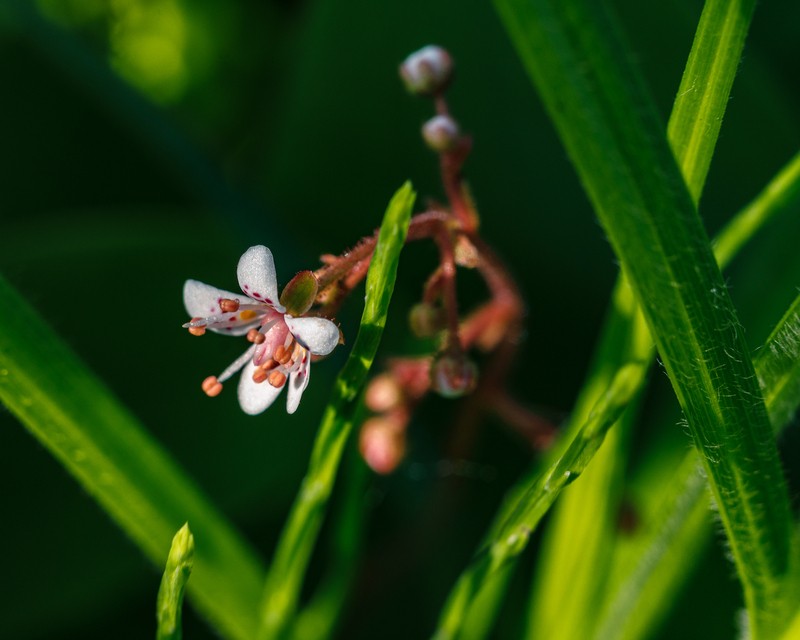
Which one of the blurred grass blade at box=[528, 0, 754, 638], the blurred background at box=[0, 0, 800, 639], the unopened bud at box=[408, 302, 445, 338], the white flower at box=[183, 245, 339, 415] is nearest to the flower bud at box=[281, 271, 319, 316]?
the white flower at box=[183, 245, 339, 415]

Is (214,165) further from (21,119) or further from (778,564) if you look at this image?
(778,564)

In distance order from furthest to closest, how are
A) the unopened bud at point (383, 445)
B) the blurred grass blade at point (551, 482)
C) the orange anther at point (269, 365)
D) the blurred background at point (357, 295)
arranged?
the blurred background at point (357, 295)
the unopened bud at point (383, 445)
the orange anther at point (269, 365)
the blurred grass blade at point (551, 482)

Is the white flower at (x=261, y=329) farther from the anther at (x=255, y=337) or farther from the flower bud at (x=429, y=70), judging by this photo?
the flower bud at (x=429, y=70)

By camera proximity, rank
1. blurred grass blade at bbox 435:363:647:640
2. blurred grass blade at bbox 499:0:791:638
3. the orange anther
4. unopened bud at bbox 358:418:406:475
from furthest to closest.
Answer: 1. unopened bud at bbox 358:418:406:475
2. the orange anther
3. blurred grass blade at bbox 435:363:647:640
4. blurred grass blade at bbox 499:0:791:638

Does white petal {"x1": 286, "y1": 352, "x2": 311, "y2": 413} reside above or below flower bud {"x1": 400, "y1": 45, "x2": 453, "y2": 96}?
below

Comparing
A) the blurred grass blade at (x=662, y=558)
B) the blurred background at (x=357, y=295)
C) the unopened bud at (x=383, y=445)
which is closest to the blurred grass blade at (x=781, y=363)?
the blurred grass blade at (x=662, y=558)

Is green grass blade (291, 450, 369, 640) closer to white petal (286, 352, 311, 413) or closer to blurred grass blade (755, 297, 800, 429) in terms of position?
white petal (286, 352, 311, 413)

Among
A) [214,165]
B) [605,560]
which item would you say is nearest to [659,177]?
[605,560]
